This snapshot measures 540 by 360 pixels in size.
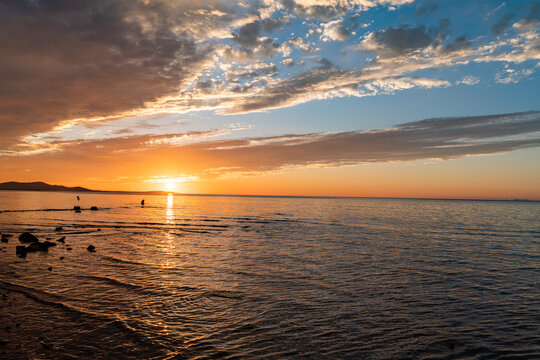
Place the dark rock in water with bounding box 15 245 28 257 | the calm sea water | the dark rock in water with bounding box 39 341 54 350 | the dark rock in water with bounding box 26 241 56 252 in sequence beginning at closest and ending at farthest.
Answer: the dark rock in water with bounding box 39 341 54 350 < the calm sea water < the dark rock in water with bounding box 15 245 28 257 < the dark rock in water with bounding box 26 241 56 252

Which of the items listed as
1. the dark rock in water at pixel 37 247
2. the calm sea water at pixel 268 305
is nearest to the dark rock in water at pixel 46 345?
the calm sea water at pixel 268 305

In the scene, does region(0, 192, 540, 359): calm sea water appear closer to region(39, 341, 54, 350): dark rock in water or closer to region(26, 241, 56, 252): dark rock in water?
region(39, 341, 54, 350): dark rock in water

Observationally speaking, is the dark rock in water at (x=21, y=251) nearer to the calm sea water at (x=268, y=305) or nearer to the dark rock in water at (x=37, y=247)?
the calm sea water at (x=268, y=305)

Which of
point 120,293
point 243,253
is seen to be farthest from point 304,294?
point 243,253

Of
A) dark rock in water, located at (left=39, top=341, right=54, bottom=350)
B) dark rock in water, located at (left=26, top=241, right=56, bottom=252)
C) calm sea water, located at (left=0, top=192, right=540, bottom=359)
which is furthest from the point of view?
dark rock in water, located at (left=26, top=241, right=56, bottom=252)

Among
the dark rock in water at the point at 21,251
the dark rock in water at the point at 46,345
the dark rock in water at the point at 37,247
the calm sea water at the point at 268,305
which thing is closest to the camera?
the dark rock in water at the point at 46,345

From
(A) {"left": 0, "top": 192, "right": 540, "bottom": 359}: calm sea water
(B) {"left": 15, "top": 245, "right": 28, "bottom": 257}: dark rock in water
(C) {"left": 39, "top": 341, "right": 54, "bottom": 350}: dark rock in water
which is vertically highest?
(B) {"left": 15, "top": 245, "right": 28, "bottom": 257}: dark rock in water

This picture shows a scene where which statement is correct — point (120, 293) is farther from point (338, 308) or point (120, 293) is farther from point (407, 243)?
point (407, 243)

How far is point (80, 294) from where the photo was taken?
1795 centimetres

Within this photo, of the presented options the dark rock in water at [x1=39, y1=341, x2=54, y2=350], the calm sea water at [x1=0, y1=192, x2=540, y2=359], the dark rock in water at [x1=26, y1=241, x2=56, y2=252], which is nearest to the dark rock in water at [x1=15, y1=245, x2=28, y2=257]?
the calm sea water at [x1=0, y1=192, x2=540, y2=359]

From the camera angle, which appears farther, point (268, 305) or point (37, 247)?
point (37, 247)

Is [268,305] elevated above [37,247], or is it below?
below

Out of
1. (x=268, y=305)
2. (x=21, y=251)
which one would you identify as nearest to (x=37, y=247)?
(x=21, y=251)

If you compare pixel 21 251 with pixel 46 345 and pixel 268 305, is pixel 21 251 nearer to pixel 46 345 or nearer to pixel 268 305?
pixel 46 345
